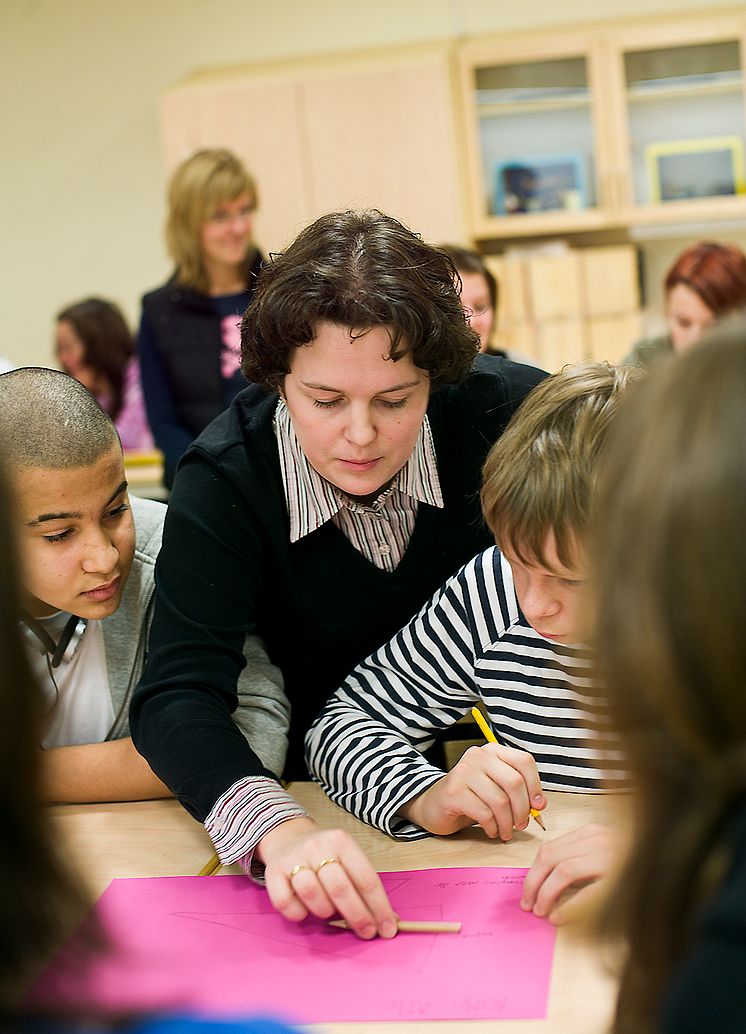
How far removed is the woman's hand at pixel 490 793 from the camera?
1252 mm

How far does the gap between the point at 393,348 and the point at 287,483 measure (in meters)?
0.25

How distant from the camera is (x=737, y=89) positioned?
167 inches

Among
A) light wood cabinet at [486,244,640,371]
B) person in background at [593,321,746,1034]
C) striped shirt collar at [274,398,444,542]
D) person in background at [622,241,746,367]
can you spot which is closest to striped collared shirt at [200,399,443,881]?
striped shirt collar at [274,398,444,542]

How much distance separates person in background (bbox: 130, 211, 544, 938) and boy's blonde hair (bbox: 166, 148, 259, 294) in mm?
1898

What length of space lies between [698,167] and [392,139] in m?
1.10

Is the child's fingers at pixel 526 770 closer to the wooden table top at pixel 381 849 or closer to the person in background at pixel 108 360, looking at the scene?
the wooden table top at pixel 381 849

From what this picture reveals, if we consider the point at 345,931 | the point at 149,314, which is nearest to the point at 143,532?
the point at 345,931

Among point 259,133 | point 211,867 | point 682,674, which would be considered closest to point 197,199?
point 259,133

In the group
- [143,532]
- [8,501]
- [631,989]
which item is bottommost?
[631,989]

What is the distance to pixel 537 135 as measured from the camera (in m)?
4.38

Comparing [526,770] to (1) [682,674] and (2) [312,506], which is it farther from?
(1) [682,674]

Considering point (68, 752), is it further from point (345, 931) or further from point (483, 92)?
point (483, 92)

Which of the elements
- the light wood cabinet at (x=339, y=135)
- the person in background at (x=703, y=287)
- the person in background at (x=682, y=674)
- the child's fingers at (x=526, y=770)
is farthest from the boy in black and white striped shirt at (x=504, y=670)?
the light wood cabinet at (x=339, y=135)

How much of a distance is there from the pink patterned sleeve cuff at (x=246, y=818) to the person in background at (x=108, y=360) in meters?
3.25
